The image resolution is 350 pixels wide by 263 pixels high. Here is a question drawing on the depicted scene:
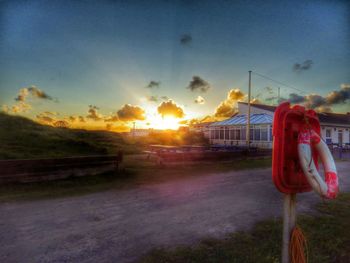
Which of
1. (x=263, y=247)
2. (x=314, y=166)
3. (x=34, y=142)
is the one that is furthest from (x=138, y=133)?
(x=314, y=166)

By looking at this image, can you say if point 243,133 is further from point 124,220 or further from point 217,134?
point 124,220

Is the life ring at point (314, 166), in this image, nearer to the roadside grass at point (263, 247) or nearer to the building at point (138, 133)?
the roadside grass at point (263, 247)

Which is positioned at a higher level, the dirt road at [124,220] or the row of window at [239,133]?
the row of window at [239,133]

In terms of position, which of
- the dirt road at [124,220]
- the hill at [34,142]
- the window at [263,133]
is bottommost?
the dirt road at [124,220]

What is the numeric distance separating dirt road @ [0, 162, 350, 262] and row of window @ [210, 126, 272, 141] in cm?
1874

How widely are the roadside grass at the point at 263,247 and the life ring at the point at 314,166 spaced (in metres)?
1.87

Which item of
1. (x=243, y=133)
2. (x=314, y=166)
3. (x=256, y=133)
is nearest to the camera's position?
(x=314, y=166)

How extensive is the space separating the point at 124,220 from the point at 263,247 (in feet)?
8.70

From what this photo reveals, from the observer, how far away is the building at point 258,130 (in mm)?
24625

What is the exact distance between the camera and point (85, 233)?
3.83 m

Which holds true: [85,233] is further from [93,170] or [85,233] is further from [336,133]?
[336,133]

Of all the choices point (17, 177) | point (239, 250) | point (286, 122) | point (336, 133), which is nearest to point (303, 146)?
point (286, 122)

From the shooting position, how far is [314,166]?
1835mm

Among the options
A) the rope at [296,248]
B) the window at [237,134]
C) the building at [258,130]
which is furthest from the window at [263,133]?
the rope at [296,248]
